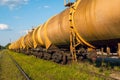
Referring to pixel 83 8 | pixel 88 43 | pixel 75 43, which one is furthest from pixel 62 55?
pixel 83 8

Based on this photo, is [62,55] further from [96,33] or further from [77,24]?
[96,33]

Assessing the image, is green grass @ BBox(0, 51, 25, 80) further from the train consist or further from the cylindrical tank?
the cylindrical tank

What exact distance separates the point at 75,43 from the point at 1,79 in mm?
4616

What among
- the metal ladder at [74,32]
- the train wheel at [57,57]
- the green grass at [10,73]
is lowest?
the green grass at [10,73]

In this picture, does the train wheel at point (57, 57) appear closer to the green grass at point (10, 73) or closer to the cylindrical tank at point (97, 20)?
the green grass at point (10, 73)

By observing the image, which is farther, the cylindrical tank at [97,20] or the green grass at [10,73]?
the green grass at [10,73]

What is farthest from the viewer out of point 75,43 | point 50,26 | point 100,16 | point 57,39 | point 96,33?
point 50,26

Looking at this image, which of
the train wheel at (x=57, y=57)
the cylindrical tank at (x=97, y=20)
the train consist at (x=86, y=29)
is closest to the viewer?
the cylindrical tank at (x=97, y=20)

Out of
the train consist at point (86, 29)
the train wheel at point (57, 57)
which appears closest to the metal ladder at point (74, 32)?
the train consist at point (86, 29)

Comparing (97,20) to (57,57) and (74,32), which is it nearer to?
(74,32)

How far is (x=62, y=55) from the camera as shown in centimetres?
1850

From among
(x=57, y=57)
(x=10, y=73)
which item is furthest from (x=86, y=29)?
(x=57, y=57)

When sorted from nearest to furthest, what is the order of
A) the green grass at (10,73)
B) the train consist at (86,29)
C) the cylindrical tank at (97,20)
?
the cylindrical tank at (97,20)
the train consist at (86,29)
the green grass at (10,73)

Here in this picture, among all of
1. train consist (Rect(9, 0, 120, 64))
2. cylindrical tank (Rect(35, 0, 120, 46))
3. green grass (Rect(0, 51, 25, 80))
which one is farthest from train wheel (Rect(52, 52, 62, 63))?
cylindrical tank (Rect(35, 0, 120, 46))
